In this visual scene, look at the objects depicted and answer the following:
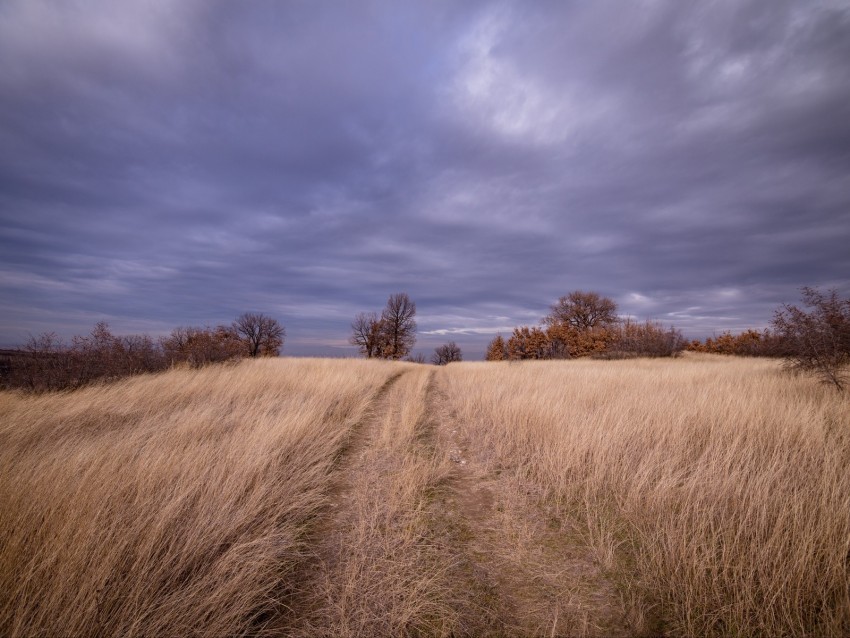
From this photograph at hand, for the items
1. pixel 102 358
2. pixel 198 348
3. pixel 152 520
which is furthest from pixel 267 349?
pixel 152 520

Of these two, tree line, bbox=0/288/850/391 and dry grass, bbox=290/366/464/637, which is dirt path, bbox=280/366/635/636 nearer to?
dry grass, bbox=290/366/464/637

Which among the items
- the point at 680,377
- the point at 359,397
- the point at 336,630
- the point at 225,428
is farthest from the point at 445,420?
the point at 680,377

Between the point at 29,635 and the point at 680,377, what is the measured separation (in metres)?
16.3

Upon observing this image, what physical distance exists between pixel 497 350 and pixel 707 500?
181ft

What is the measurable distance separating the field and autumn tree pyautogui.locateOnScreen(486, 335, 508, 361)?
166 ft

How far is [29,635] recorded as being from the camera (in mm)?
1755

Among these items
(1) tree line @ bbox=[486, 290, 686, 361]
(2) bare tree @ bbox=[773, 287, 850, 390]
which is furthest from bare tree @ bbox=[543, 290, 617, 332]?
Result: (2) bare tree @ bbox=[773, 287, 850, 390]

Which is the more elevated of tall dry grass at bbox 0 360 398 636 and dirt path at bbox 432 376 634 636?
tall dry grass at bbox 0 360 398 636

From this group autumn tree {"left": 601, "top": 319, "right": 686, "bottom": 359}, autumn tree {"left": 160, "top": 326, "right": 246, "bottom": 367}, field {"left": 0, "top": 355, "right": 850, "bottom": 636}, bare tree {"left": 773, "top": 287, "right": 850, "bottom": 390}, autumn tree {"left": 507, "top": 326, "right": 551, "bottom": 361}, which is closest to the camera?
field {"left": 0, "top": 355, "right": 850, "bottom": 636}

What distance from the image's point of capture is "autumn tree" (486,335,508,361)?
5574 centimetres

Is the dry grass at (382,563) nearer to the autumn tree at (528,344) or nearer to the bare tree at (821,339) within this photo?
the bare tree at (821,339)

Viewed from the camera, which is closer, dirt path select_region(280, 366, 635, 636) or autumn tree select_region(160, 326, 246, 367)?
dirt path select_region(280, 366, 635, 636)

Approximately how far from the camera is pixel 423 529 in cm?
319

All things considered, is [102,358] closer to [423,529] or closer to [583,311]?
[423,529]
